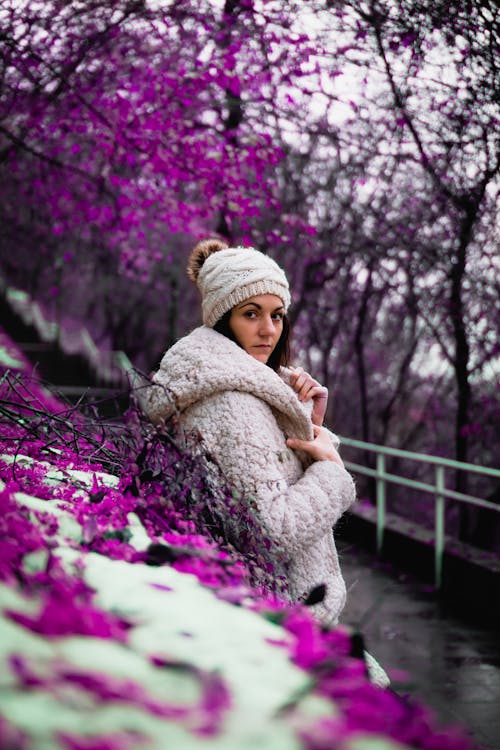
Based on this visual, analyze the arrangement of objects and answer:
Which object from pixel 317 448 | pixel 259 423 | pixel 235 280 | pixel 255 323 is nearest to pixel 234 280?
pixel 235 280

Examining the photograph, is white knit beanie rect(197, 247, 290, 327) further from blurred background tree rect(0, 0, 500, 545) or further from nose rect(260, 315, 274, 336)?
blurred background tree rect(0, 0, 500, 545)

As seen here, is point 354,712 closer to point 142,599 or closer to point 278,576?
point 142,599

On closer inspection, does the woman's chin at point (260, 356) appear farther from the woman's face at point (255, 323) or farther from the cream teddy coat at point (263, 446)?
the cream teddy coat at point (263, 446)

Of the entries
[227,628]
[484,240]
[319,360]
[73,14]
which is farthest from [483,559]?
[319,360]

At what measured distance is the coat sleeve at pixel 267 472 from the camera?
87.0 inches

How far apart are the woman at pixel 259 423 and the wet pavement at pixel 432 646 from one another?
933 mm

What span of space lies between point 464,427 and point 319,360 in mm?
9837

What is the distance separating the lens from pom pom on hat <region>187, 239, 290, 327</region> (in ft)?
8.66

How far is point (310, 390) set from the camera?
2.81 meters

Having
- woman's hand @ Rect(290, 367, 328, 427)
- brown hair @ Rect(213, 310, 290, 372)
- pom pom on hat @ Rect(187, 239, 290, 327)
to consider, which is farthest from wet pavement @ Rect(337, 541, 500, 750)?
pom pom on hat @ Rect(187, 239, 290, 327)

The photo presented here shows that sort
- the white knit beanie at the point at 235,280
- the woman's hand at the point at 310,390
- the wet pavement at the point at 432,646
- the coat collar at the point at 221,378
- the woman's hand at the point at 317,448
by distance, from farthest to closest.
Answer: the wet pavement at the point at 432,646
the woman's hand at the point at 310,390
the white knit beanie at the point at 235,280
the woman's hand at the point at 317,448
the coat collar at the point at 221,378

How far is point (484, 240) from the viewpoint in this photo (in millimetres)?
7828

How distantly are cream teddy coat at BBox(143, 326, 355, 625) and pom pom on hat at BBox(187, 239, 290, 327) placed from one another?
7.3 inches

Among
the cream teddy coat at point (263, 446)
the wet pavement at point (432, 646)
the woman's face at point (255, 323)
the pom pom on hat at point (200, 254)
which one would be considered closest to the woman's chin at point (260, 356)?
the woman's face at point (255, 323)
